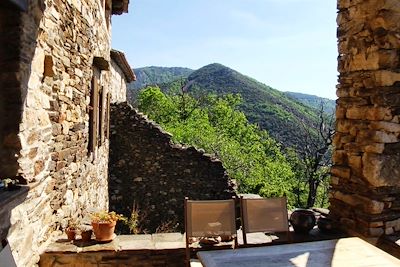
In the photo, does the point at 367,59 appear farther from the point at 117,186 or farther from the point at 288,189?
the point at 288,189

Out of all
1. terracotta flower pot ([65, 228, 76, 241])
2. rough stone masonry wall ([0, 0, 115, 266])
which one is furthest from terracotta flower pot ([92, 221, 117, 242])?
rough stone masonry wall ([0, 0, 115, 266])

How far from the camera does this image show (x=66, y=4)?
13.8 feet

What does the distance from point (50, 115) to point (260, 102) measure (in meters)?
38.6

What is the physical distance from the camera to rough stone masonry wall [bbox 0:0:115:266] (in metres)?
2.92

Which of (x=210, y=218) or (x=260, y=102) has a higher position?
(x=260, y=102)

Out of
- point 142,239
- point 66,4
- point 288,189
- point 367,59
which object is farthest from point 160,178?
point 288,189

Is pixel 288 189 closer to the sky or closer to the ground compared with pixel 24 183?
closer to the ground

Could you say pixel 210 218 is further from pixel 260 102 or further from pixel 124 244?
pixel 260 102

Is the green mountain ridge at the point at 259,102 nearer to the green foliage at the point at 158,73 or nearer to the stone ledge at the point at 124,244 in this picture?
the stone ledge at the point at 124,244

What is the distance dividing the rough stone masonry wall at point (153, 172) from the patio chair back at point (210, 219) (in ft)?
18.5

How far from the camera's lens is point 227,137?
22.3 m

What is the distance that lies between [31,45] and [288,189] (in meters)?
16.2

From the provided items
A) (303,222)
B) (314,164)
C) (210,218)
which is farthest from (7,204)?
(314,164)

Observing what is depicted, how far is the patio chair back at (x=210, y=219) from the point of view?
3789 millimetres
